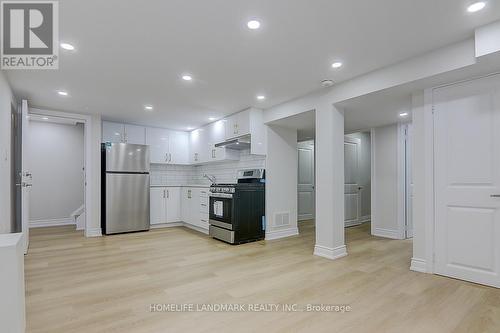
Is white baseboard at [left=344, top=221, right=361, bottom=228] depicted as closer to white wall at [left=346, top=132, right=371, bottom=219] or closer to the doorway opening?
white wall at [left=346, top=132, right=371, bottom=219]

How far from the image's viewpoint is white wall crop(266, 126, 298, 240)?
183 inches

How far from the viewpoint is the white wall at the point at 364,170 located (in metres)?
6.45

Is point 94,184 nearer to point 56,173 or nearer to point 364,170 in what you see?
point 56,173

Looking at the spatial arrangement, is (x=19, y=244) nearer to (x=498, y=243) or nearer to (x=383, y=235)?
(x=498, y=243)

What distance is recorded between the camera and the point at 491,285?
246 centimetres

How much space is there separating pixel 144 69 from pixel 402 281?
3.53 meters

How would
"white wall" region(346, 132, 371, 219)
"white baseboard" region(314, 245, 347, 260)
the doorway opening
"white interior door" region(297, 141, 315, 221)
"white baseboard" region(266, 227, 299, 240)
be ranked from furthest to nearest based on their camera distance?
"white interior door" region(297, 141, 315, 221) < "white wall" region(346, 132, 371, 219) < the doorway opening < "white baseboard" region(266, 227, 299, 240) < "white baseboard" region(314, 245, 347, 260)

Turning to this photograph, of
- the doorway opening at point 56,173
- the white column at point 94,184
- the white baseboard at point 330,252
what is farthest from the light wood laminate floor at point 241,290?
the doorway opening at point 56,173

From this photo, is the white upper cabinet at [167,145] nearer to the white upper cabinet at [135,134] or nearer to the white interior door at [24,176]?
the white upper cabinet at [135,134]

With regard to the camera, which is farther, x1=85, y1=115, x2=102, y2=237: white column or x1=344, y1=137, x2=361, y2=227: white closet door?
x1=344, y1=137, x2=361, y2=227: white closet door

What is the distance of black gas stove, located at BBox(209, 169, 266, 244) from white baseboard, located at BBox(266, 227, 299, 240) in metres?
0.11

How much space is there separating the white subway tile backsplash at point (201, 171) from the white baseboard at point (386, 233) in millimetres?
2432

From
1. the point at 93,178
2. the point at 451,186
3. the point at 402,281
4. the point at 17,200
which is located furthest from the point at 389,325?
the point at 17,200

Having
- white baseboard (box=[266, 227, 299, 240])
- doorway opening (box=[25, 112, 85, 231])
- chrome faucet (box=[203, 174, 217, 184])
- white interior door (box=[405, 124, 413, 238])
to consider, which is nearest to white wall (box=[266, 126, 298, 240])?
white baseboard (box=[266, 227, 299, 240])
